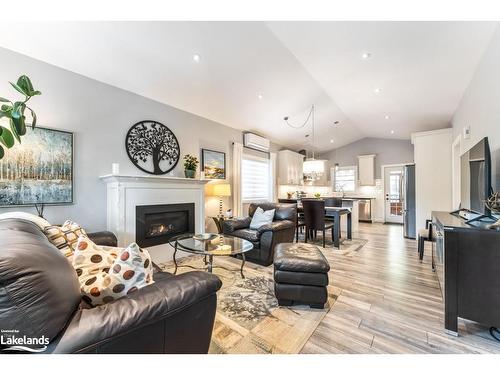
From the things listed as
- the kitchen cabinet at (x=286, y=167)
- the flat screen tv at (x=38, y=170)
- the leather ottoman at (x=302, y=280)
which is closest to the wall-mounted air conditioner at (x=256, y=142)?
the kitchen cabinet at (x=286, y=167)

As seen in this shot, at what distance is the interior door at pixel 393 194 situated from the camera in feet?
23.1

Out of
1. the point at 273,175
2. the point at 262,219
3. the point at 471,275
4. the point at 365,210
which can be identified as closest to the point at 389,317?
the point at 471,275

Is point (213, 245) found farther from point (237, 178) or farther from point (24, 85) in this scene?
point (237, 178)

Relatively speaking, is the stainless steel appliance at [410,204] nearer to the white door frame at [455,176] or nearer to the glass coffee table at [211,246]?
the white door frame at [455,176]

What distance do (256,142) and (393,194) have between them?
5307 millimetres

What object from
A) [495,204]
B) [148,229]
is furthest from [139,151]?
[495,204]

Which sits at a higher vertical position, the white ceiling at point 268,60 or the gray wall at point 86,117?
the white ceiling at point 268,60

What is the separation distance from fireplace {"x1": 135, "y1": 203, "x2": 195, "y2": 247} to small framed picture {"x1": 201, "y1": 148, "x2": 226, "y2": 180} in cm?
88

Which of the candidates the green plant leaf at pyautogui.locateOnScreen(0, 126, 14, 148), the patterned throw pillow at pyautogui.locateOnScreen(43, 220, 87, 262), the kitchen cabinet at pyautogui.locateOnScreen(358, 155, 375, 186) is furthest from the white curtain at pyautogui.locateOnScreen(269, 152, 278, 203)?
the green plant leaf at pyautogui.locateOnScreen(0, 126, 14, 148)

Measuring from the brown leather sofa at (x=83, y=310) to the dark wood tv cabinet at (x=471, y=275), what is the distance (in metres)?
1.89

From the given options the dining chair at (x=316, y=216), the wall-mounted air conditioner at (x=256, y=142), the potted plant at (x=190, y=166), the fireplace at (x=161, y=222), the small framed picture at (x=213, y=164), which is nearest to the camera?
the fireplace at (x=161, y=222)

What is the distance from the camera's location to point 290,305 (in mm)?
2109

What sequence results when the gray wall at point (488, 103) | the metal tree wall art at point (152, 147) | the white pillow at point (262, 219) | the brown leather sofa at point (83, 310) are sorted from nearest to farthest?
the brown leather sofa at point (83, 310) → the gray wall at point (488, 103) → the metal tree wall art at point (152, 147) → the white pillow at point (262, 219)
